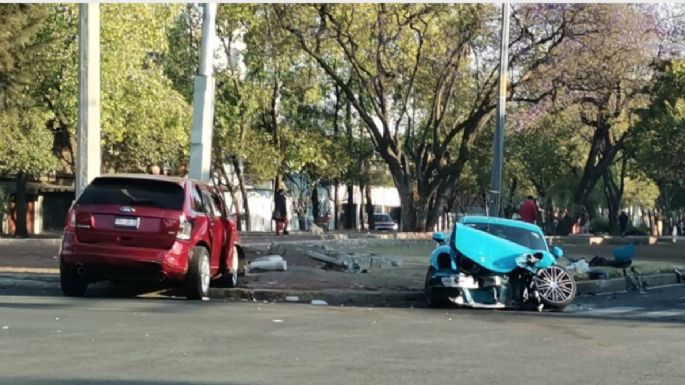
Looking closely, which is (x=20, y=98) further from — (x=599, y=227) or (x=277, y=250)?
(x=599, y=227)

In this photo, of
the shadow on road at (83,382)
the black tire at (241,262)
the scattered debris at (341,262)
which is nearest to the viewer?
the shadow on road at (83,382)

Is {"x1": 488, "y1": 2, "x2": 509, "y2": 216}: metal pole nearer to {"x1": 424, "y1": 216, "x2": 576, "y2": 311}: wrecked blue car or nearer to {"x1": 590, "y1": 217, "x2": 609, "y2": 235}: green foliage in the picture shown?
{"x1": 424, "y1": 216, "x2": 576, "y2": 311}: wrecked blue car

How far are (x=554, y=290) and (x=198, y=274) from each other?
5268 mm

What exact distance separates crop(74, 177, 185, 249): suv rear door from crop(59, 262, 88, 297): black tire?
22.0 inches

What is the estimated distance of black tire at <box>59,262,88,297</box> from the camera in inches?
533

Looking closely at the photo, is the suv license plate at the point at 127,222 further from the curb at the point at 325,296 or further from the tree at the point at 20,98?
the tree at the point at 20,98

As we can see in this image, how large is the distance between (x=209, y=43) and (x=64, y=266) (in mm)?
5476

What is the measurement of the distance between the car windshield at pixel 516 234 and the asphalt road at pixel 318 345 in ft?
5.28

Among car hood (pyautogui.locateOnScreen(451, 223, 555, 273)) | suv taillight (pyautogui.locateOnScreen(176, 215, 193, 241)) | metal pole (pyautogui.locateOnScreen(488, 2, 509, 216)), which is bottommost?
car hood (pyautogui.locateOnScreen(451, 223, 555, 273))

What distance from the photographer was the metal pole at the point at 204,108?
55.9ft

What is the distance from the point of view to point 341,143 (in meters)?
51.0

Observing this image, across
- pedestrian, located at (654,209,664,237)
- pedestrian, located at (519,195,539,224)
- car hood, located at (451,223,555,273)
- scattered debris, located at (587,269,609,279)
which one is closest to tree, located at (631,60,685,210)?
pedestrian, located at (519,195,539,224)

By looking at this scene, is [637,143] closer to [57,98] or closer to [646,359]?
[57,98]

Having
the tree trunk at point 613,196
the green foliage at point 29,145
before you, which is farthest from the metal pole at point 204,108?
the tree trunk at point 613,196
